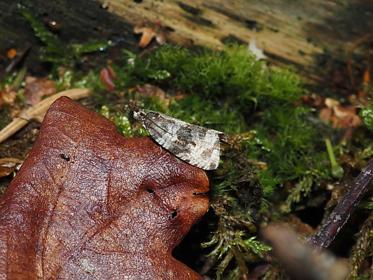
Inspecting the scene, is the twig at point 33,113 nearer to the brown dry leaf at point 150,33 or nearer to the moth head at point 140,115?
the brown dry leaf at point 150,33

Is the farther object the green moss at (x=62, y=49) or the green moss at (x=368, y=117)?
the green moss at (x=62, y=49)

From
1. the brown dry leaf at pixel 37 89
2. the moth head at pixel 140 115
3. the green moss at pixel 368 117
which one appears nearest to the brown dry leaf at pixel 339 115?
the green moss at pixel 368 117

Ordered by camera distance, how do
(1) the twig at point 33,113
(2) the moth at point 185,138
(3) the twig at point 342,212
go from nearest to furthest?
(2) the moth at point 185,138, (3) the twig at point 342,212, (1) the twig at point 33,113

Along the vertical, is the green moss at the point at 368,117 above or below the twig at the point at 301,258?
above

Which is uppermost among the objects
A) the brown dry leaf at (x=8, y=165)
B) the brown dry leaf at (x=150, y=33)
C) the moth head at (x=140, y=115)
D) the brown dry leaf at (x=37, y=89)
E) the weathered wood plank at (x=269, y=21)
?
the weathered wood plank at (x=269, y=21)

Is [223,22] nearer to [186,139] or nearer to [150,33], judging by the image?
[150,33]

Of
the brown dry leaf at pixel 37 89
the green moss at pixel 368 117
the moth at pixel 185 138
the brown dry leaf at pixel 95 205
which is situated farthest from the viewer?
the brown dry leaf at pixel 37 89

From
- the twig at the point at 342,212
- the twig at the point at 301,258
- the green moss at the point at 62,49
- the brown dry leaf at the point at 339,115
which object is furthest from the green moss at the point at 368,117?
the green moss at the point at 62,49

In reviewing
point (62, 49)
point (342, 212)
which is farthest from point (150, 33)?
point (342, 212)
